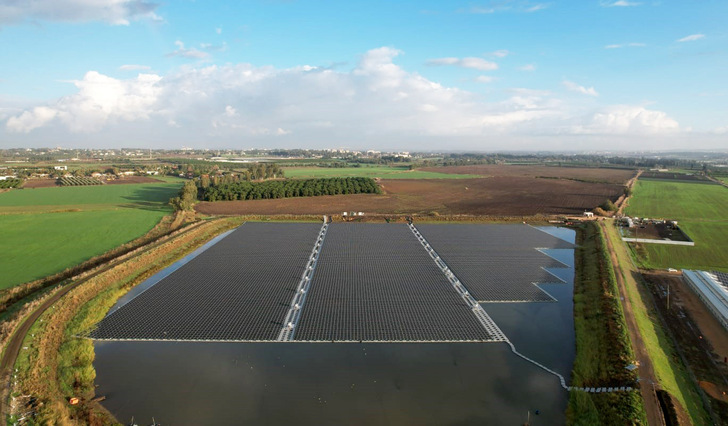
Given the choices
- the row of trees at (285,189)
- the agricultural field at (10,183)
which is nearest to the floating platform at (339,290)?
the row of trees at (285,189)

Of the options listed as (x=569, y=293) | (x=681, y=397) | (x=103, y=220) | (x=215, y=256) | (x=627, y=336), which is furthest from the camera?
(x=103, y=220)

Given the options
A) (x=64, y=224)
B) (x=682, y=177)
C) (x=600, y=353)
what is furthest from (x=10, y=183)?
(x=682, y=177)

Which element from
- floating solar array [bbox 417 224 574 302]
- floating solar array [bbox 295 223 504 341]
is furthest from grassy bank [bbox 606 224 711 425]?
floating solar array [bbox 295 223 504 341]

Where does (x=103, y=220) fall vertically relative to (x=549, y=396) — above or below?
above

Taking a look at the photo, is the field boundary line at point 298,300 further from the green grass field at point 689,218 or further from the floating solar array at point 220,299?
the green grass field at point 689,218

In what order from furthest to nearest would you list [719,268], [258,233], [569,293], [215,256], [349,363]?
[258,233] → [215,256] → [719,268] → [569,293] → [349,363]

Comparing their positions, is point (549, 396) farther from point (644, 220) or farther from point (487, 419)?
point (644, 220)

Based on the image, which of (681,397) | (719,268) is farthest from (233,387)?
(719,268)
